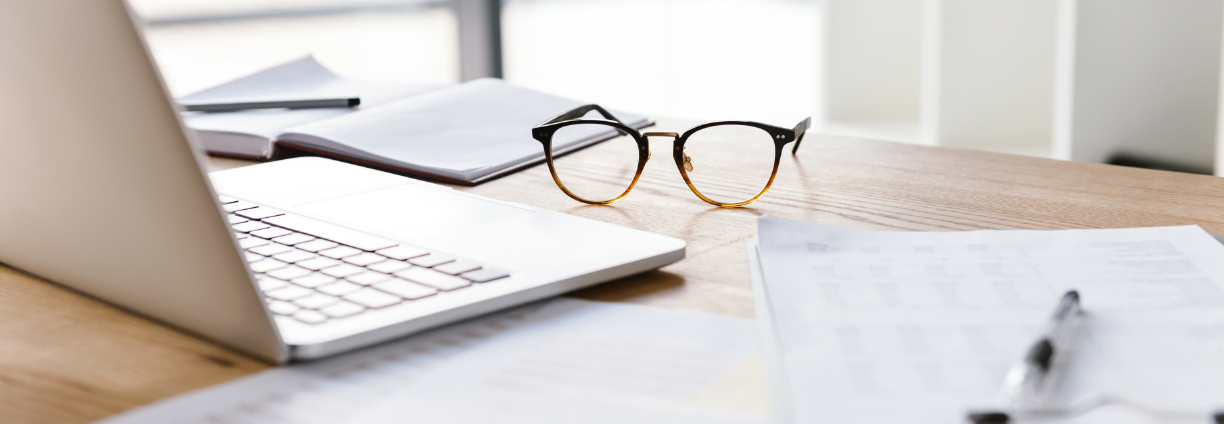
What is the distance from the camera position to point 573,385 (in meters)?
0.35

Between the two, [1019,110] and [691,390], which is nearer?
[691,390]

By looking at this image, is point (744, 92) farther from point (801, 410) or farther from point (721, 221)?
point (801, 410)

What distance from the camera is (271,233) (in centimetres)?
54

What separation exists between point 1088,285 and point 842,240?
0.43 ft

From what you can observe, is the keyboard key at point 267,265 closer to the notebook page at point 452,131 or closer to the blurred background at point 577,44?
the notebook page at point 452,131

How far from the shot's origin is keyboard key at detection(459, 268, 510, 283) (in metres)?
0.44

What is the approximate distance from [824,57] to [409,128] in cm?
170

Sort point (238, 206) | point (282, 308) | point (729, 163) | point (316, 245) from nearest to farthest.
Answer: point (282, 308)
point (316, 245)
point (238, 206)
point (729, 163)

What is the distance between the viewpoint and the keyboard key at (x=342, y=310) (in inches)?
15.8

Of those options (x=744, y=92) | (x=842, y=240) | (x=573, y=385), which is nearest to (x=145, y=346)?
(x=573, y=385)

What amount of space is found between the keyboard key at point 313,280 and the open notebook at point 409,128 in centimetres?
31

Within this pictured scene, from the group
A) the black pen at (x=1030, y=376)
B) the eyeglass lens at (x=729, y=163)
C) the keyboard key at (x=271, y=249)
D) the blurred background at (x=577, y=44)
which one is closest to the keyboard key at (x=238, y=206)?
the keyboard key at (x=271, y=249)

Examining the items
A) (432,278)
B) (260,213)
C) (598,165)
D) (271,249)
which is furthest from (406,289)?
Result: (598,165)

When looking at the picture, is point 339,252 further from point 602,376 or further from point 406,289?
point 602,376
